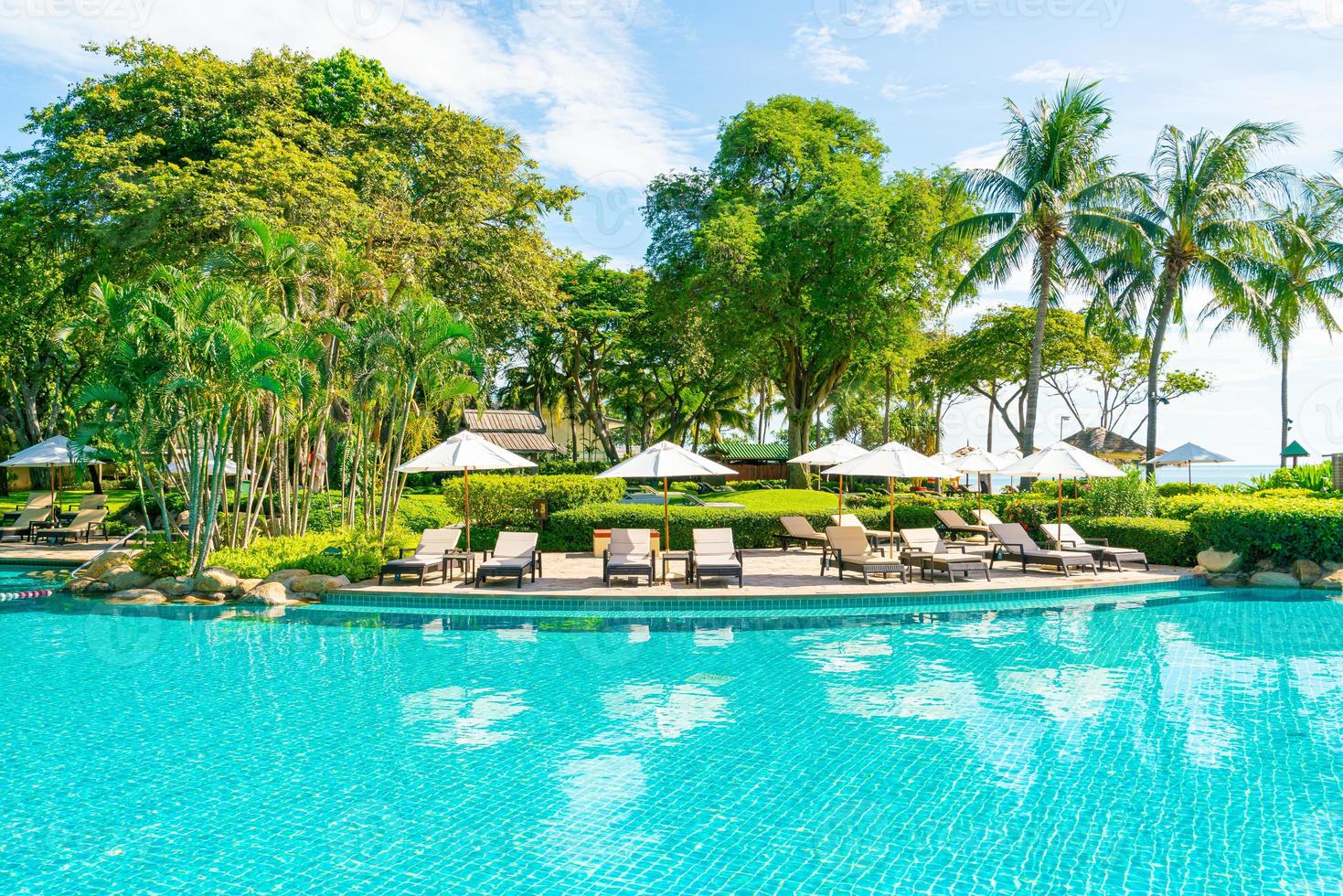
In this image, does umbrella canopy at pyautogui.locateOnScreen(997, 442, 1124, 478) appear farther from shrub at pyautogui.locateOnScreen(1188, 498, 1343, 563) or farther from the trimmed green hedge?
the trimmed green hedge

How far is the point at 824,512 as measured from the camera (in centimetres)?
1905

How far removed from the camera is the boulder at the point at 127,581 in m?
14.0

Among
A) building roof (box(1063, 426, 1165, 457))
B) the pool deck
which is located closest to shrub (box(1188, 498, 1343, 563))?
the pool deck

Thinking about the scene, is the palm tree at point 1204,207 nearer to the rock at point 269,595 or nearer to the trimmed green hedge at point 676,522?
the trimmed green hedge at point 676,522

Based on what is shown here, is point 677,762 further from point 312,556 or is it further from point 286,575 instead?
point 312,556

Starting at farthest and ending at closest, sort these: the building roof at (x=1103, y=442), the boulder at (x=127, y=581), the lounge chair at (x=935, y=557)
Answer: the building roof at (x=1103, y=442) → the lounge chair at (x=935, y=557) → the boulder at (x=127, y=581)

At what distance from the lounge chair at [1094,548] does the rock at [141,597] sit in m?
15.1

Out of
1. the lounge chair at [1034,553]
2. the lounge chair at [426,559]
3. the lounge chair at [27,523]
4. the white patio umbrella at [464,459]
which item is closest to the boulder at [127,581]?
the lounge chair at [426,559]

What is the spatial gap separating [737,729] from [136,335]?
11030 millimetres

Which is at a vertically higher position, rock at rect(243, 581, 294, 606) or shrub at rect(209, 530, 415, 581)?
shrub at rect(209, 530, 415, 581)

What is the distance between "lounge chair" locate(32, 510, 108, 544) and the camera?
66.1ft

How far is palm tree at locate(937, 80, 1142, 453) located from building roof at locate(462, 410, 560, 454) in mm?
20236

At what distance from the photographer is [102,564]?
48.9 ft

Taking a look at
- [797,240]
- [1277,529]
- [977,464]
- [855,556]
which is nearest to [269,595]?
[855,556]
